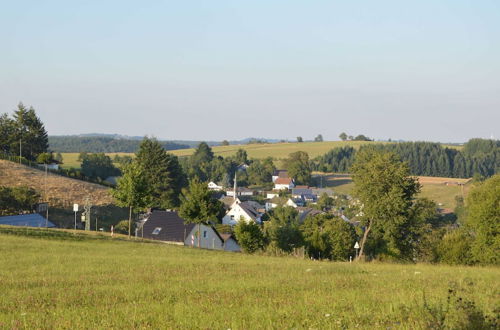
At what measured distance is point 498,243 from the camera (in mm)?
37531

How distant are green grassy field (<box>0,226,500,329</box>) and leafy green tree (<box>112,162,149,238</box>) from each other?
875 inches

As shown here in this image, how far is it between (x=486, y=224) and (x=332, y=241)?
57.6ft

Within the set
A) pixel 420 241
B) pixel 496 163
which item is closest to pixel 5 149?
pixel 420 241

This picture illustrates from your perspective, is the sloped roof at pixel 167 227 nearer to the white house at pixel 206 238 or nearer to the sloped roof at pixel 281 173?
the white house at pixel 206 238

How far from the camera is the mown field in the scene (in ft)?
410

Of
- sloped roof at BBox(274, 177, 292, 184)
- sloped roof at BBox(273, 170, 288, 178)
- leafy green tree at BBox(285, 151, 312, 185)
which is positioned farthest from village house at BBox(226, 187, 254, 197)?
leafy green tree at BBox(285, 151, 312, 185)

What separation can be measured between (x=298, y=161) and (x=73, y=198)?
9741 centimetres

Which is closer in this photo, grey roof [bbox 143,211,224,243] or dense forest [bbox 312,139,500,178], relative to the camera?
grey roof [bbox 143,211,224,243]

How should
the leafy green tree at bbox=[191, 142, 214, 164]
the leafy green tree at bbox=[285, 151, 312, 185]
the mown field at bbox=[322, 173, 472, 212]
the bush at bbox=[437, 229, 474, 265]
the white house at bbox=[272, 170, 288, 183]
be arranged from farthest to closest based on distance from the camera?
the white house at bbox=[272, 170, 288, 183]
the leafy green tree at bbox=[191, 142, 214, 164]
the leafy green tree at bbox=[285, 151, 312, 185]
the mown field at bbox=[322, 173, 472, 212]
the bush at bbox=[437, 229, 474, 265]

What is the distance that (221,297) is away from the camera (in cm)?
1245

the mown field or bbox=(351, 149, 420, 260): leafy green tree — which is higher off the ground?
bbox=(351, 149, 420, 260): leafy green tree

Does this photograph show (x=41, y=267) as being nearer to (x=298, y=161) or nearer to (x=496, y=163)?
(x=298, y=161)

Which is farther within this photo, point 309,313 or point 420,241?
point 420,241

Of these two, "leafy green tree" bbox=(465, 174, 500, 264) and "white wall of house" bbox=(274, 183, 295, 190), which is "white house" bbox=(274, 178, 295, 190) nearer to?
"white wall of house" bbox=(274, 183, 295, 190)
